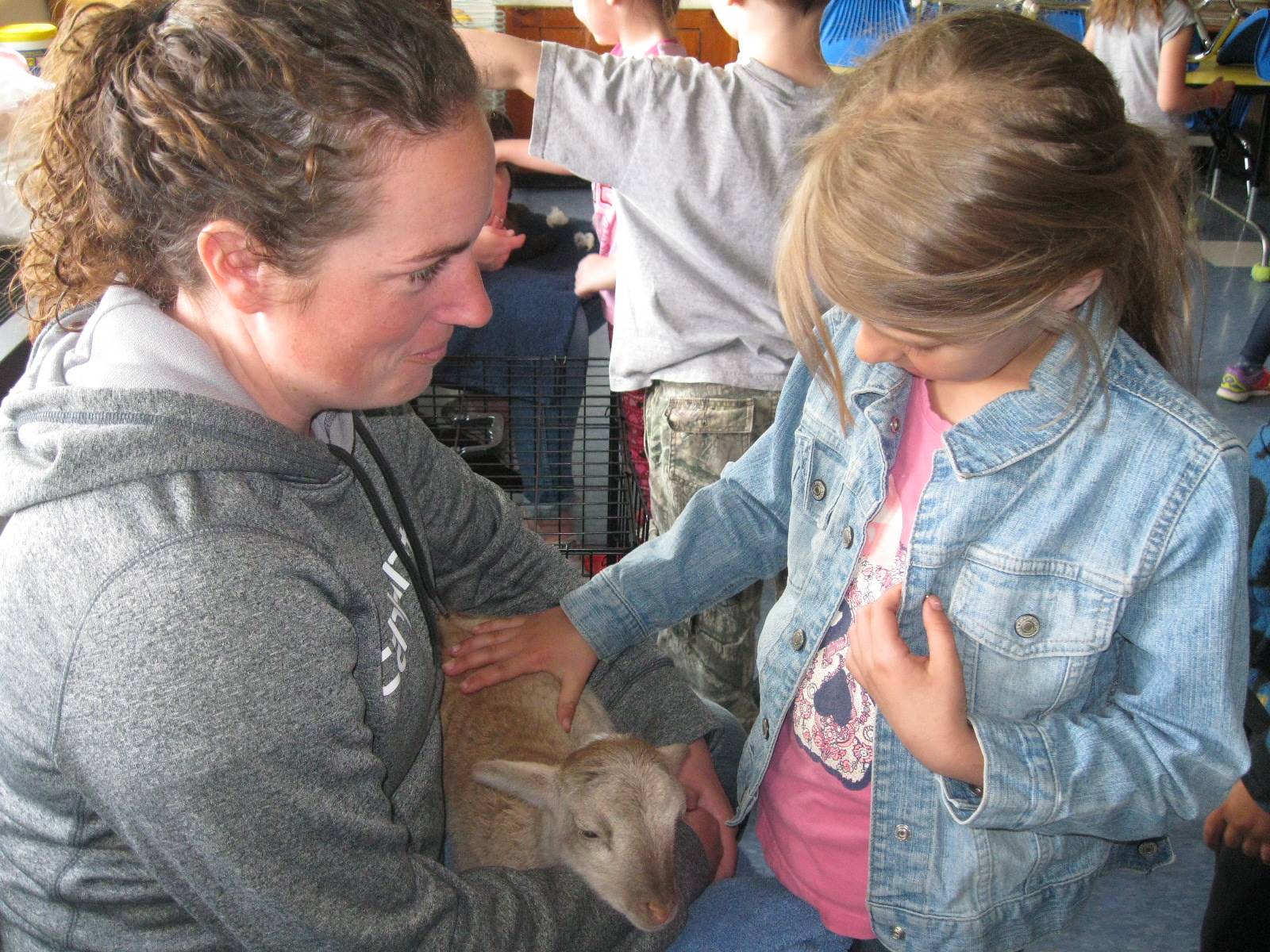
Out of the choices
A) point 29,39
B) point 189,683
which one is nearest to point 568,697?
point 189,683

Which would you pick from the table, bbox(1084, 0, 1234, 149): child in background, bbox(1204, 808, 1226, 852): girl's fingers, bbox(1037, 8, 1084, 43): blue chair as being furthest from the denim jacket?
bbox(1037, 8, 1084, 43): blue chair

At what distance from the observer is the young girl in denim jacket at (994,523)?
868mm

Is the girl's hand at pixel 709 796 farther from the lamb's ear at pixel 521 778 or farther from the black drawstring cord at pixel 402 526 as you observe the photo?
the black drawstring cord at pixel 402 526

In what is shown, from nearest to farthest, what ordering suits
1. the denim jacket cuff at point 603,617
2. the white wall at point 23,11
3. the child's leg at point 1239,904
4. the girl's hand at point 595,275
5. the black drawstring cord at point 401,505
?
1. the black drawstring cord at point 401,505
2. the denim jacket cuff at point 603,617
3. the child's leg at point 1239,904
4. the girl's hand at point 595,275
5. the white wall at point 23,11

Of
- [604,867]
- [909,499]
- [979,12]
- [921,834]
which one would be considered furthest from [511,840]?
[979,12]

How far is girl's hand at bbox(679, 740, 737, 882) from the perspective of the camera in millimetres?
1260

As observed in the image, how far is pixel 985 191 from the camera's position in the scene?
0.84 metres

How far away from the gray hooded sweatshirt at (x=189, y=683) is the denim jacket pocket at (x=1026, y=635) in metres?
0.50

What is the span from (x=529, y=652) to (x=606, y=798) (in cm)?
23

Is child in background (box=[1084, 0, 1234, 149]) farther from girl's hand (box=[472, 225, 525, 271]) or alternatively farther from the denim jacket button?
the denim jacket button

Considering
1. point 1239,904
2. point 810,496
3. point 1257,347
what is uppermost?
point 810,496

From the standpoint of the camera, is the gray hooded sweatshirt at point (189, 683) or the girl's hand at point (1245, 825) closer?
the gray hooded sweatshirt at point (189, 683)

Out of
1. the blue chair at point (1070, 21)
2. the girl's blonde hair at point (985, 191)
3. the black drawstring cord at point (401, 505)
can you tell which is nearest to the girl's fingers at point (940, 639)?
the girl's blonde hair at point (985, 191)

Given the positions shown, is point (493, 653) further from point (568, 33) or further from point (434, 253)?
point (568, 33)
